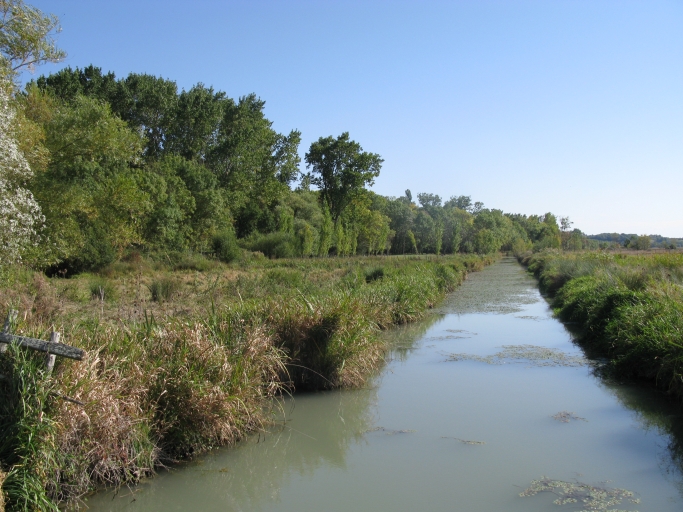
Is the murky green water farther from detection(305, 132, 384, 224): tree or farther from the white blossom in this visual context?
detection(305, 132, 384, 224): tree

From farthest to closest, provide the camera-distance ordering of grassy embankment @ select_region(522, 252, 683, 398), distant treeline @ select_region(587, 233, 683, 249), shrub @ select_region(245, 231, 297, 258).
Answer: distant treeline @ select_region(587, 233, 683, 249)
shrub @ select_region(245, 231, 297, 258)
grassy embankment @ select_region(522, 252, 683, 398)

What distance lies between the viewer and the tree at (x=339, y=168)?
188 ft

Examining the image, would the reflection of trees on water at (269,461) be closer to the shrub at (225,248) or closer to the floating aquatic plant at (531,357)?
the floating aquatic plant at (531,357)

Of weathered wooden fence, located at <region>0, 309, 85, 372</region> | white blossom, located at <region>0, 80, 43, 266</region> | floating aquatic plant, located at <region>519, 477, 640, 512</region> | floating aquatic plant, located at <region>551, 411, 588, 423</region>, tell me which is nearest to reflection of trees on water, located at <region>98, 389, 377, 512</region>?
weathered wooden fence, located at <region>0, 309, 85, 372</region>

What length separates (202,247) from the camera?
121 ft

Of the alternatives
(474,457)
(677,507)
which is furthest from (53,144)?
(677,507)

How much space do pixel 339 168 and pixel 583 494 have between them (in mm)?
53335

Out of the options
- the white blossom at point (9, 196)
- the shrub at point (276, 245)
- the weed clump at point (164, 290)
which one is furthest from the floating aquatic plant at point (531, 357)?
the shrub at point (276, 245)

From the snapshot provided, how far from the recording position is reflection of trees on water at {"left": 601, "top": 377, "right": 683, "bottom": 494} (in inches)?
267

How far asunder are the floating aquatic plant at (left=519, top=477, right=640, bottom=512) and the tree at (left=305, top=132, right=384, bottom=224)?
51.6 m

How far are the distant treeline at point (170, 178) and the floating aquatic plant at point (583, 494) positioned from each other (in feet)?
44.5

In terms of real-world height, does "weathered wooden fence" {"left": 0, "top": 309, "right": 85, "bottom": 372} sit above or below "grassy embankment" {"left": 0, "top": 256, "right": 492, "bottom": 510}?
above

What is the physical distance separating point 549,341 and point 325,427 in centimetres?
858

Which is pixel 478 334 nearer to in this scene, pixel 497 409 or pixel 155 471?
pixel 497 409
